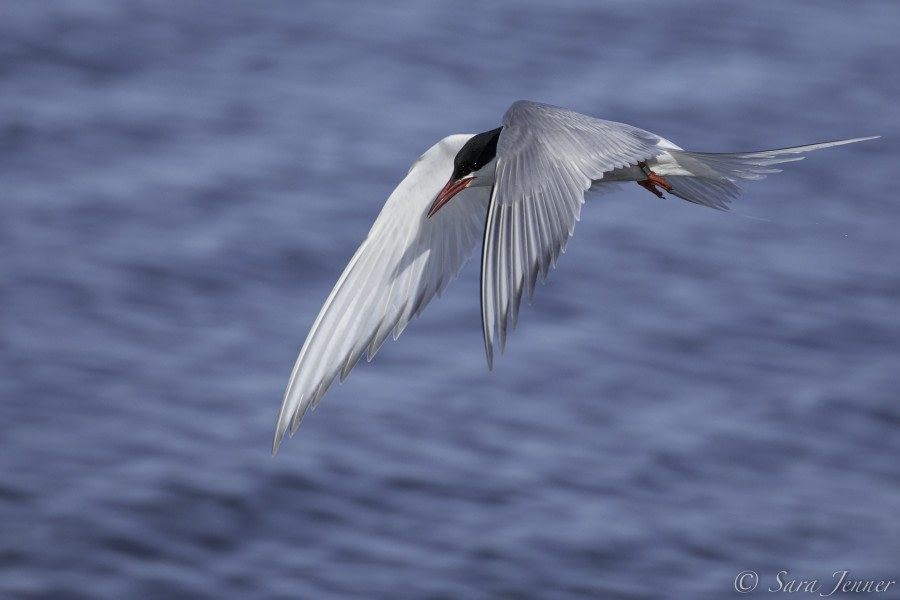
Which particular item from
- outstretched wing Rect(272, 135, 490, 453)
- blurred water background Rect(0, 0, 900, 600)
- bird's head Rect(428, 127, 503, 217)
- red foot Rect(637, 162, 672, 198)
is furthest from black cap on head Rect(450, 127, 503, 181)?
blurred water background Rect(0, 0, 900, 600)

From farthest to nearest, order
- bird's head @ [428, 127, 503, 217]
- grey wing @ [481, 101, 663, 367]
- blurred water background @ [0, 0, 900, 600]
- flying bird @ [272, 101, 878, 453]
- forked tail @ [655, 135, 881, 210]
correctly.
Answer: blurred water background @ [0, 0, 900, 600] → forked tail @ [655, 135, 881, 210] → bird's head @ [428, 127, 503, 217] → flying bird @ [272, 101, 878, 453] → grey wing @ [481, 101, 663, 367]

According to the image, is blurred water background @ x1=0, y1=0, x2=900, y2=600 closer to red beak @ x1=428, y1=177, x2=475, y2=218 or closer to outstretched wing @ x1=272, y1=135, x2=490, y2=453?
outstretched wing @ x1=272, y1=135, x2=490, y2=453

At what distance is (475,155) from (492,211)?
0.76 m

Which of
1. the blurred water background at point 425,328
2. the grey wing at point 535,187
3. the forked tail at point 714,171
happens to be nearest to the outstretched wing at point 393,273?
the grey wing at point 535,187

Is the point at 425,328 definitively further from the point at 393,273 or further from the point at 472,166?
the point at 472,166

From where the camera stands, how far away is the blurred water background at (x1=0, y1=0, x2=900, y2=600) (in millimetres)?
8406

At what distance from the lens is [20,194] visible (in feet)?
35.5

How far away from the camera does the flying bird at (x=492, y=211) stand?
5.12m

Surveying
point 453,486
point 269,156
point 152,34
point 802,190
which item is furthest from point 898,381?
point 152,34

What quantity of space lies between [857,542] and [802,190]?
3362 millimetres

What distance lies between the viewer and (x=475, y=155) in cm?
587

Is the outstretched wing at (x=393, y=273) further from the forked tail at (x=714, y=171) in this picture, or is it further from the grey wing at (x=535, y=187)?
the forked tail at (x=714, y=171)

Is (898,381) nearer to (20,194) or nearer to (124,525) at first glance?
(124,525)

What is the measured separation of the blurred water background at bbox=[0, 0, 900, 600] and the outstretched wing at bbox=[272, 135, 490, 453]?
2443 millimetres
